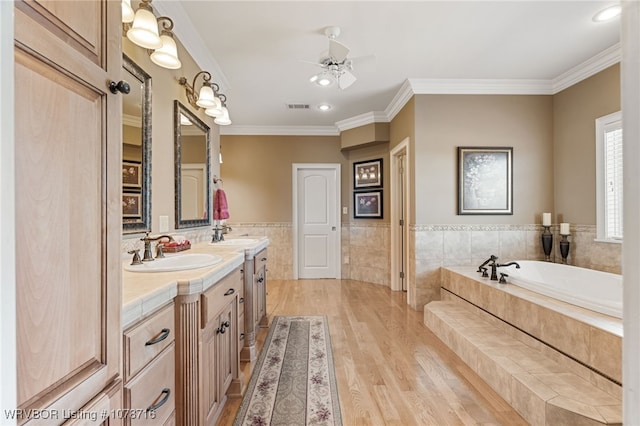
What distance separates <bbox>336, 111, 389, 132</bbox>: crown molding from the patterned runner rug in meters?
3.12

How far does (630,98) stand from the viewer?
485 mm

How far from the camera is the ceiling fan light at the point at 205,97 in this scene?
7.88ft

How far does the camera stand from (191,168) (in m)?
2.56

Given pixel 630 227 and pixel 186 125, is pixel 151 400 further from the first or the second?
pixel 186 125

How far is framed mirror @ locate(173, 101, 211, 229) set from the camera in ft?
7.50

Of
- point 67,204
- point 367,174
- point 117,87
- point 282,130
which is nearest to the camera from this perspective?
point 67,204

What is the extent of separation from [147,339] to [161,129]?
1.56m

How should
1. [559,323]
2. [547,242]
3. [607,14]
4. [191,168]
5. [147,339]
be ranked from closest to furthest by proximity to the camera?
[147,339] → [559,323] → [607,14] → [191,168] → [547,242]

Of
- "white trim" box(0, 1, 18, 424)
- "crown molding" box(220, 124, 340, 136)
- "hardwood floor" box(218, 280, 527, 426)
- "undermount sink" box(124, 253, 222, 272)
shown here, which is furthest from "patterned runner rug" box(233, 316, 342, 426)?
"crown molding" box(220, 124, 340, 136)

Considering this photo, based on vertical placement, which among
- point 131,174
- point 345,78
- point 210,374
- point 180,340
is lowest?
point 210,374

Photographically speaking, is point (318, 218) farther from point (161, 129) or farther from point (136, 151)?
point (136, 151)

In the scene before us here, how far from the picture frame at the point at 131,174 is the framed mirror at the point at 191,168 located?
0.48 meters

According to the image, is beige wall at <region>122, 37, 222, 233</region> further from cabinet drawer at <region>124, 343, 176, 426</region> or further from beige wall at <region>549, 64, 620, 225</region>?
beige wall at <region>549, 64, 620, 225</region>

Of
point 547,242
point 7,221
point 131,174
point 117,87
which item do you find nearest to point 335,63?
point 131,174
